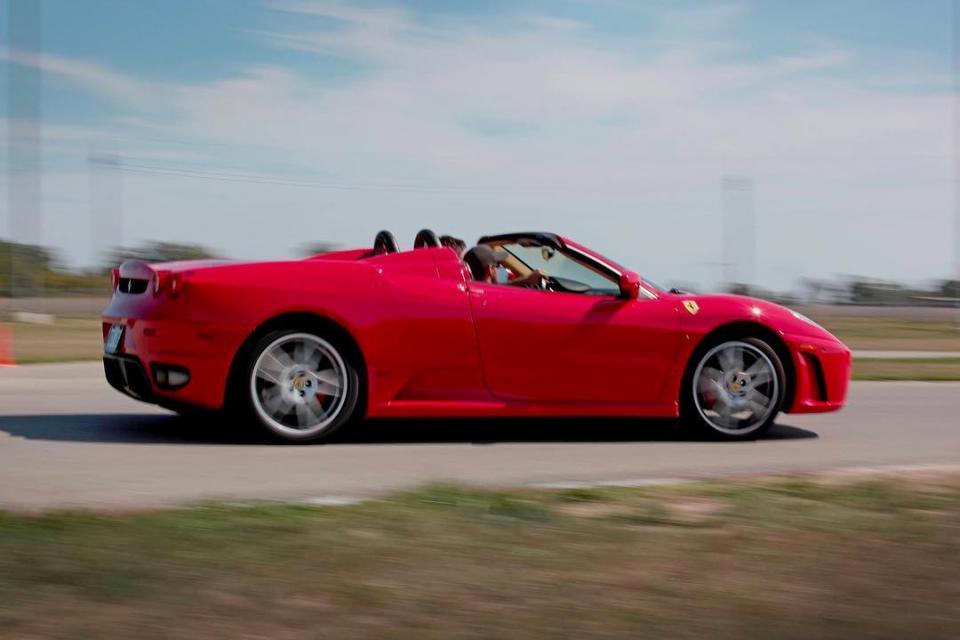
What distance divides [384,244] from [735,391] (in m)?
2.42

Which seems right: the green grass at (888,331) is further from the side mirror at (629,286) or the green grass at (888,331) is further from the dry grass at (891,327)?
the side mirror at (629,286)

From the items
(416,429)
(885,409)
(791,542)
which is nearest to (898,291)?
(885,409)

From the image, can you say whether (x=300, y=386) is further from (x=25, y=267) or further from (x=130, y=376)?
(x=25, y=267)

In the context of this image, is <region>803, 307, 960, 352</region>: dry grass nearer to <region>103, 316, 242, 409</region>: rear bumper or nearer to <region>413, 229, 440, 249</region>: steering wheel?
<region>413, 229, 440, 249</region>: steering wheel

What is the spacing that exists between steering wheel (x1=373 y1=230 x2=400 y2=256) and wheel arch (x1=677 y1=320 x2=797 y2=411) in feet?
6.51

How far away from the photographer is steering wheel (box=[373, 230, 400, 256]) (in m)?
7.63

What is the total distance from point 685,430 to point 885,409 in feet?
8.08

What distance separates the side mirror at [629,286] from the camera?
743 cm

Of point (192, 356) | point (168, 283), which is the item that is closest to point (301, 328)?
point (192, 356)

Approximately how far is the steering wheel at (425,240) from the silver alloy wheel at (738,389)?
1.87 m

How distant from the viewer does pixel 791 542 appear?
4.46 metres

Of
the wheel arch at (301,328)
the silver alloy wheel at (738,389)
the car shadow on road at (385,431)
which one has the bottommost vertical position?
the car shadow on road at (385,431)

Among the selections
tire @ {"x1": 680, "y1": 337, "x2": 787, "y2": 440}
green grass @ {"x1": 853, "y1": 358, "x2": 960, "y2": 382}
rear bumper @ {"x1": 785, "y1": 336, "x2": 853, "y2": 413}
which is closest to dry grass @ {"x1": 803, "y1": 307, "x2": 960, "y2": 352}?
green grass @ {"x1": 853, "y1": 358, "x2": 960, "y2": 382}

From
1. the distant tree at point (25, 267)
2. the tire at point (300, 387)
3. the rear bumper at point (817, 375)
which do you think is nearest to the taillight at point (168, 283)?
the tire at point (300, 387)
